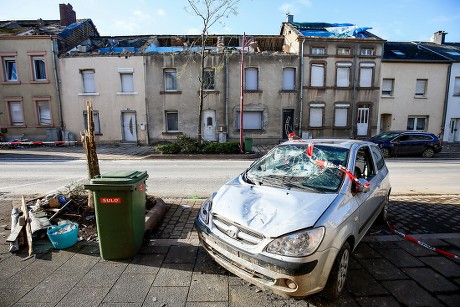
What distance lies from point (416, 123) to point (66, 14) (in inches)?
1282

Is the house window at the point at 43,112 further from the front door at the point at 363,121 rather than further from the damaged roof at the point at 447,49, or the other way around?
the damaged roof at the point at 447,49

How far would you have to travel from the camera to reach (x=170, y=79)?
20.1 m

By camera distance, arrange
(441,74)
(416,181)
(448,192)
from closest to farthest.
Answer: (448,192)
(416,181)
(441,74)

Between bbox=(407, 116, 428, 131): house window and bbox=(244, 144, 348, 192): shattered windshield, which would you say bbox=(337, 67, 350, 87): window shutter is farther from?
bbox=(244, 144, 348, 192): shattered windshield

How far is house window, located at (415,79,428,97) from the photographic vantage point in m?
20.9

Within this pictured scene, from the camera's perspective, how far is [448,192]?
729 centimetres

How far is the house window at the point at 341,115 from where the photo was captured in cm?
2053

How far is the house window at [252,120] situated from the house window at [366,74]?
28.6 ft

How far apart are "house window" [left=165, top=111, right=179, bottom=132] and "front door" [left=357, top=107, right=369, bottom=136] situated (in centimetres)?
A: 1516

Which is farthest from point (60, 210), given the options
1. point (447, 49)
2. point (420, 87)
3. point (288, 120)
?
point (447, 49)

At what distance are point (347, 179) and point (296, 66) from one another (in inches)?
730

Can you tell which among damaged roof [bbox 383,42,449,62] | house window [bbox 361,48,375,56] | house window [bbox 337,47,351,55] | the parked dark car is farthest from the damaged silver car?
damaged roof [bbox 383,42,449,62]

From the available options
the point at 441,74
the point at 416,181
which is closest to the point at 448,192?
the point at 416,181

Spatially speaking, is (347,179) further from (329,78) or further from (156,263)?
(329,78)
